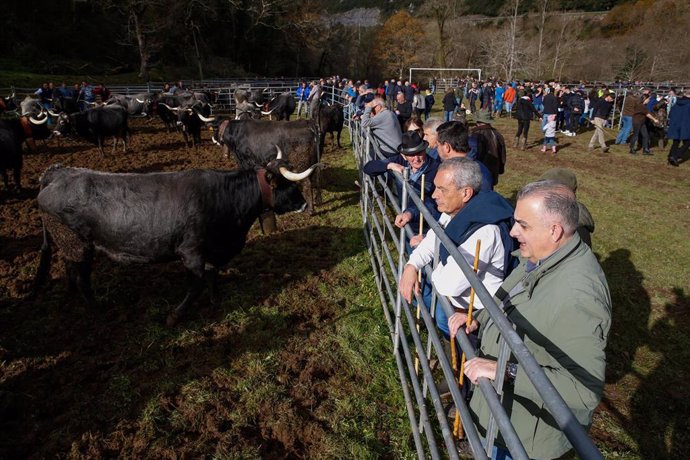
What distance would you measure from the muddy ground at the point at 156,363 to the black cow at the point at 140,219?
0.36 m

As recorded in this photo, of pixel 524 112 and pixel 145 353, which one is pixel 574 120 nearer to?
pixel 524 112

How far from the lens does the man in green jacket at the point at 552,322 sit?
1599 millimetres

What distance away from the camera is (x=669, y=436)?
3.26 metres

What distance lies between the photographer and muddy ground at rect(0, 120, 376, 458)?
120 inches

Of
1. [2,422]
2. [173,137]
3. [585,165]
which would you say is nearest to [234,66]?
[173,137]

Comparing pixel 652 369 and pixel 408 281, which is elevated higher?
pixel 408 281

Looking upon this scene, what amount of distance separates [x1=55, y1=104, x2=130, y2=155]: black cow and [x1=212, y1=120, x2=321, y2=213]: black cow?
5156 mm

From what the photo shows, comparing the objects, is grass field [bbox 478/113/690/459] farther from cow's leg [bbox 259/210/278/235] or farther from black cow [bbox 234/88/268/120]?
black cow [bbox 234/88/268/120]

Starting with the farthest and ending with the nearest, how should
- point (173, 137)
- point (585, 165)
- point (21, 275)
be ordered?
point (173, 137), point (585, 165), point (21, 275)

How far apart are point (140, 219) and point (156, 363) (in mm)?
1600

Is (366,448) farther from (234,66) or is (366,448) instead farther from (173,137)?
(234,66)

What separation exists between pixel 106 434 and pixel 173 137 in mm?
→ 13667

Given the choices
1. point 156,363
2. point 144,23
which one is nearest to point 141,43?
point 144,23

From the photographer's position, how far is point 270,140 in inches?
332
